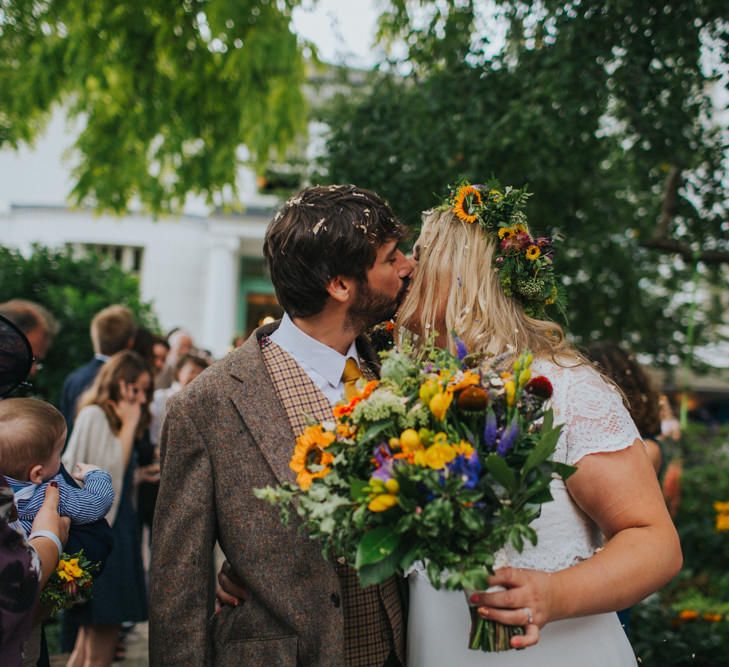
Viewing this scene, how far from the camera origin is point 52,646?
607 cm

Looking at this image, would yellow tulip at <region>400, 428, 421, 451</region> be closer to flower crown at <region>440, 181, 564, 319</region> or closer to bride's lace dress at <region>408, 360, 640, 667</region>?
bride's lace dress at <region>408, 360, 640, 667</region>

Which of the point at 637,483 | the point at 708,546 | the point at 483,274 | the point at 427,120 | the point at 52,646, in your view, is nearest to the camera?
the point at 637,483

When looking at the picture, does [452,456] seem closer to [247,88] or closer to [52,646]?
[52,646]

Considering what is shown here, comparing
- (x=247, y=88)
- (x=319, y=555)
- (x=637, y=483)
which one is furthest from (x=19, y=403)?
(x=247, y=88)

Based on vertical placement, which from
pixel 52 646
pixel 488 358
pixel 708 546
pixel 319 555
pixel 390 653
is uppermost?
pixel 488 358

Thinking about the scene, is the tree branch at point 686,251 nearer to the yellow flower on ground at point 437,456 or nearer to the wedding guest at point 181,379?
the wedding guest at point 181,379

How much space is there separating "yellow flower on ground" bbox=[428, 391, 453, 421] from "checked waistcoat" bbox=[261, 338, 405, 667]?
659mm

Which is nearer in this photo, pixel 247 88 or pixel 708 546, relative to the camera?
pixel 708 546

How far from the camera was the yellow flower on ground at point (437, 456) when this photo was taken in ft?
5.50

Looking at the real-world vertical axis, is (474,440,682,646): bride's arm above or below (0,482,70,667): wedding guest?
above

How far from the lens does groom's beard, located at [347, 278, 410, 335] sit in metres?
2.59

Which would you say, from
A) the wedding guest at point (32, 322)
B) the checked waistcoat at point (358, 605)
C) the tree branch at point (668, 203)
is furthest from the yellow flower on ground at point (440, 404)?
the tree branch at point (668, 203)

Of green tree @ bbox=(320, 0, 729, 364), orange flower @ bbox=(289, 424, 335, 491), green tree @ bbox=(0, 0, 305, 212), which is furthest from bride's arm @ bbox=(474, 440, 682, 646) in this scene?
green tree @ bbox=(0, 0, 305, 212)

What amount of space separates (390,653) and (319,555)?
43cm
